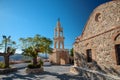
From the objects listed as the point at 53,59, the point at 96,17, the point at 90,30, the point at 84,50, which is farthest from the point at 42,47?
the point at 53,59

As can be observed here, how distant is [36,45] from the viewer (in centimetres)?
1703

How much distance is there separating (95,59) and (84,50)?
2.12 meters

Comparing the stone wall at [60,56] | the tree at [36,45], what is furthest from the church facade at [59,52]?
the tree at [36,45]

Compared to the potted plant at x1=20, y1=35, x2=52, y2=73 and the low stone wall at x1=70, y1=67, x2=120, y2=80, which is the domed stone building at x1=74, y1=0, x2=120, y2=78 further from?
the potted plant at x1=20, y1=35, x2=52, y2=73

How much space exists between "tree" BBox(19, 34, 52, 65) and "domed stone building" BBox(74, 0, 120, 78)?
5.25 meters

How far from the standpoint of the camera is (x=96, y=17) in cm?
1119

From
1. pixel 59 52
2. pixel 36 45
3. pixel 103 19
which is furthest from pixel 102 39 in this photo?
pixel 59 52

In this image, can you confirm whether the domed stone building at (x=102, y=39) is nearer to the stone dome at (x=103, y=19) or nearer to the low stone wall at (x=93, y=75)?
the stone dome at (x=103, y=19)

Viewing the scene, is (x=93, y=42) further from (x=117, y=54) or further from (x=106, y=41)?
(x=117, y=54)

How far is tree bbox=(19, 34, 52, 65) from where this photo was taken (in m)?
16.7

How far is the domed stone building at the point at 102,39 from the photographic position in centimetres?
852

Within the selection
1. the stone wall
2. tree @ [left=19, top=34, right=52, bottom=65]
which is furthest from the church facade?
tree @ [left=19, top=34, right=52, bottom=65]

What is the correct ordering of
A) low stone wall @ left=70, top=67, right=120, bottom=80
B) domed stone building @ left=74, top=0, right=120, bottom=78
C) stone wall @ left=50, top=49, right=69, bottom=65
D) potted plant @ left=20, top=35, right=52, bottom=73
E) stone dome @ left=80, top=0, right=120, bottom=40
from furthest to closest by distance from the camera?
stone wall @ left=50, top=49, right=69, bottom=65
potted plant @ left=20, top=35, right=52, bottom=73
stone dome @ left=80, top=0, right=120, bottom=40
domed stone building @ left=74, top=0, right=120, bottom=78
low stone wall @ left=70, top=67, right=120, bottom=80

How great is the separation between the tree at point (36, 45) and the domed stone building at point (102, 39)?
5.25 meters
